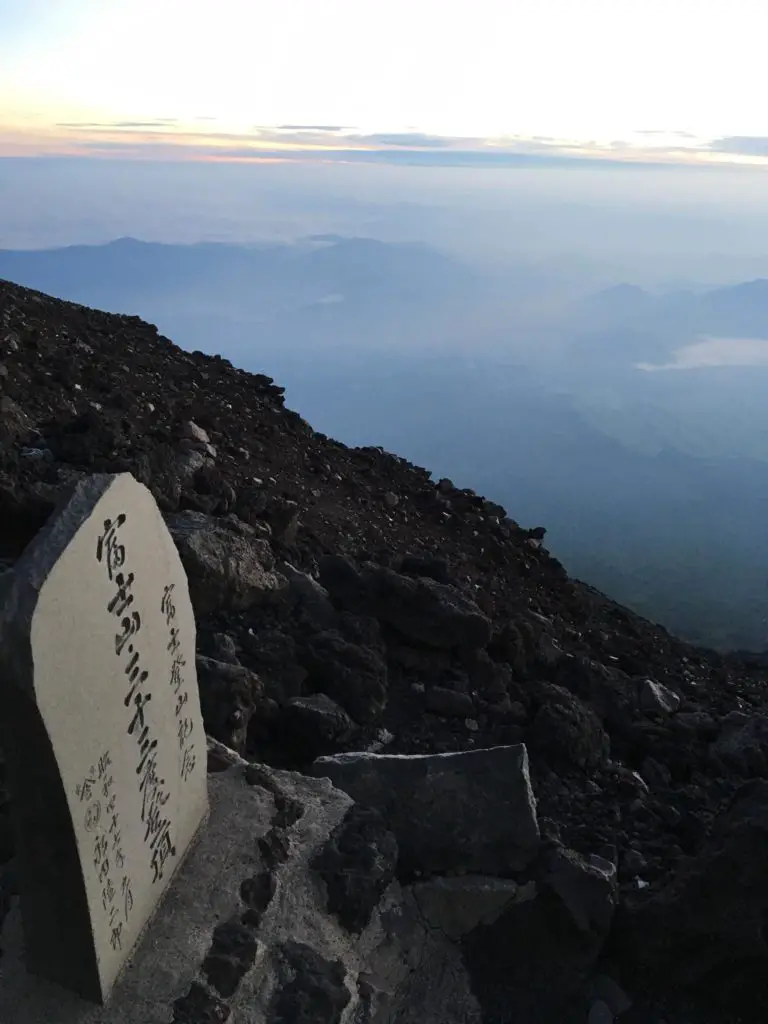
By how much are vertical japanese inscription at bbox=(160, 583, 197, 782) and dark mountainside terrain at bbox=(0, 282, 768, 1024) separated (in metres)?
0.96

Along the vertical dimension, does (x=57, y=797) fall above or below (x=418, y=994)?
above

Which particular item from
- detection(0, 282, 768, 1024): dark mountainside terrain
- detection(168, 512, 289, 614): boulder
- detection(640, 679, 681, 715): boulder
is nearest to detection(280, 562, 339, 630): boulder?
detection(0, 282, 768, 1024): dark mountainside terrain

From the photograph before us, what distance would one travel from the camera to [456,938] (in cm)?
539

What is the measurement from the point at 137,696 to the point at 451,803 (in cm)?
254

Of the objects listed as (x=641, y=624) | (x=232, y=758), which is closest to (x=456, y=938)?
(x=232, y=758)

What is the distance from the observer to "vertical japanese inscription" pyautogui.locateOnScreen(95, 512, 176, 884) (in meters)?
3.75

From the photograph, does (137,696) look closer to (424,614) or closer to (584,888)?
(584,888)

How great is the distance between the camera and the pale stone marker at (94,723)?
129 inches

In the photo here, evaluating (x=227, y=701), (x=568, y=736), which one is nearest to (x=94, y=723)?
(x=227, y=701)

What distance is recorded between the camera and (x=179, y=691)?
4.64 metres

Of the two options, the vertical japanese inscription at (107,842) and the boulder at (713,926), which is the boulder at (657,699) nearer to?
the boulder at (713,926)

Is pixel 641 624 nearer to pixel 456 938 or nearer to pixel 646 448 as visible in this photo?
pixel 456 938

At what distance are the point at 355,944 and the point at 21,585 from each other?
10.2 feet

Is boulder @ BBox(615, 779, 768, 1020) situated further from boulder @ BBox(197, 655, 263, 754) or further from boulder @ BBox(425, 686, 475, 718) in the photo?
boulder @ BBox(197, 655, 263, 754)
